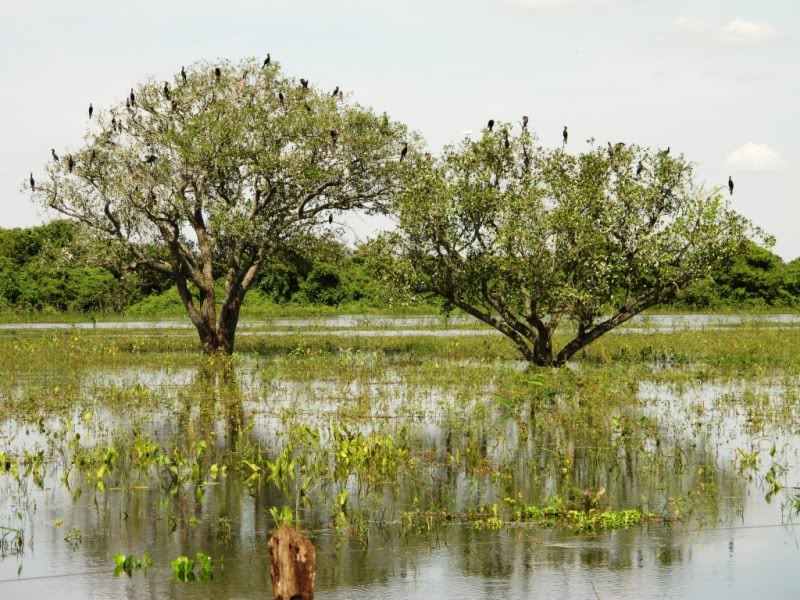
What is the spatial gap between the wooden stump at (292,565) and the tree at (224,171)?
26383mm

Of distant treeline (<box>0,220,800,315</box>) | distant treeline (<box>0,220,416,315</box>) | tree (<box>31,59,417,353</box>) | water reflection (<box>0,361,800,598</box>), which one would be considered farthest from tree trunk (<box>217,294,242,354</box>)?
distant treeline (<box>0,220,800,315</box>)

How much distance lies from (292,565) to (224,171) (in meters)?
27.7

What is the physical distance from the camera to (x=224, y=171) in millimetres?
34312

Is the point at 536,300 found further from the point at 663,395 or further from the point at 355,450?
the point at 355,450

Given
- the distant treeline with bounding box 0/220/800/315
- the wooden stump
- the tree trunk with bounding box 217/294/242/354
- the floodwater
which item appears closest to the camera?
the wooden stump

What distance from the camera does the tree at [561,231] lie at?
28.6 m

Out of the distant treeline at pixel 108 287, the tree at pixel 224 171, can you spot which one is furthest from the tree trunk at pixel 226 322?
the distant treeline at pixel 108 287

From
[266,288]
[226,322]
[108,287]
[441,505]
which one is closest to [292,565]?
[441,505]

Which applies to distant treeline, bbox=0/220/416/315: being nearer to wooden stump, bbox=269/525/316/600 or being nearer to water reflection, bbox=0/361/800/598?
water reflection, bbox=0/361/800/598

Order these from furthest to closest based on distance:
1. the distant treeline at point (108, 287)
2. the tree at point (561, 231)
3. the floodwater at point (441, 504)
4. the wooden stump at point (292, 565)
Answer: the distant treeline at point (108, 287) → the tree at point (561, 231) → the floodwater at point (441, 504) → the wooden stump at point (292, 565)

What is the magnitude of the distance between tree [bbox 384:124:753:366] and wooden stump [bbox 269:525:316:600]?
20924 mm

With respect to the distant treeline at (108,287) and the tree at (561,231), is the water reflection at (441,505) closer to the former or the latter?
the tree at (561,231)

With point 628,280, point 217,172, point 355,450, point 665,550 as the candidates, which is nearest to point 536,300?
point 628,280

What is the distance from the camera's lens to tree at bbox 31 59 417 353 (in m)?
34.2
